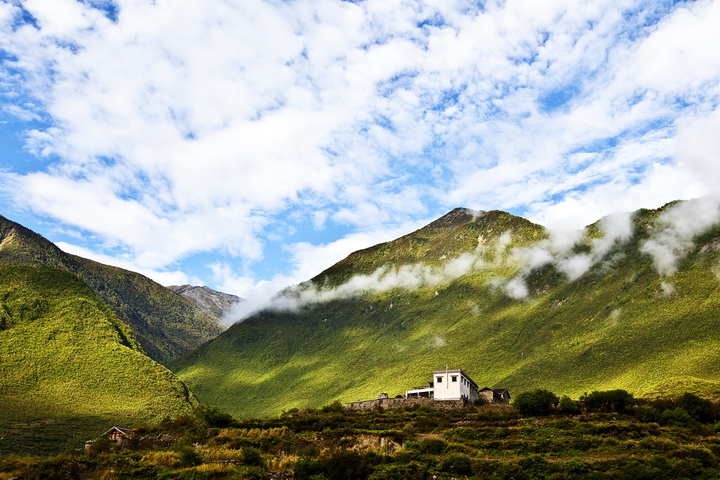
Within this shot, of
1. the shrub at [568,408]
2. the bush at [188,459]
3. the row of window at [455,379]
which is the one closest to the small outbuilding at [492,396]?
the row of window at [455,379]

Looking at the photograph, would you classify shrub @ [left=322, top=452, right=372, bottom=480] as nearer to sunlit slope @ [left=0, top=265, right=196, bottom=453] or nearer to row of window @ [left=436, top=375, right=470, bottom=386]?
row of window @ [left=436, top=375, right=470, bottom=386]

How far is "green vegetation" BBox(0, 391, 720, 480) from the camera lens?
35.3 metres

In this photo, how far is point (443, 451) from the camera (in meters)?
41.8

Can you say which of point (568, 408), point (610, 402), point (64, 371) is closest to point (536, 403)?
point (568, 408)

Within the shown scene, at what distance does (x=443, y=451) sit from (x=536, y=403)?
57.9 ft

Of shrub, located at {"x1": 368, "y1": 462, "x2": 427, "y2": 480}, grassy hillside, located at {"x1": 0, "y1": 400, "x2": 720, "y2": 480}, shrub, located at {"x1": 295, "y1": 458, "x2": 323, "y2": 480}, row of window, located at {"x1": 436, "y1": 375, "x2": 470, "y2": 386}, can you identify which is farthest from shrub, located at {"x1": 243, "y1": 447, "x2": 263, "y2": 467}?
row of window, located at {"x1": 436, "y1": 375, "x2": 470, "y2": 386}

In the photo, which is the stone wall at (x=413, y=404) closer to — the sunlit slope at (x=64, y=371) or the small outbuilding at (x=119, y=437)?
the small outbuilding at (x=119, y=437)

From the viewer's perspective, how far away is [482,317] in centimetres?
17700

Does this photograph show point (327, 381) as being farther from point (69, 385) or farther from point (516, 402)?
point (516, 402)

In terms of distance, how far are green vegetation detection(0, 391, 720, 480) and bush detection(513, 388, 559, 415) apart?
Answer: 97cm

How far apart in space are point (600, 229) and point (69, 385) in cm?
15758

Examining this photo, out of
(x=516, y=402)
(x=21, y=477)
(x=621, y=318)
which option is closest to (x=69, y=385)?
(x=21, y=477)

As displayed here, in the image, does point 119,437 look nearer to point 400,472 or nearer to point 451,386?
point 400,472

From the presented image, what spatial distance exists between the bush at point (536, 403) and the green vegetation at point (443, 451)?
0.97 meters
